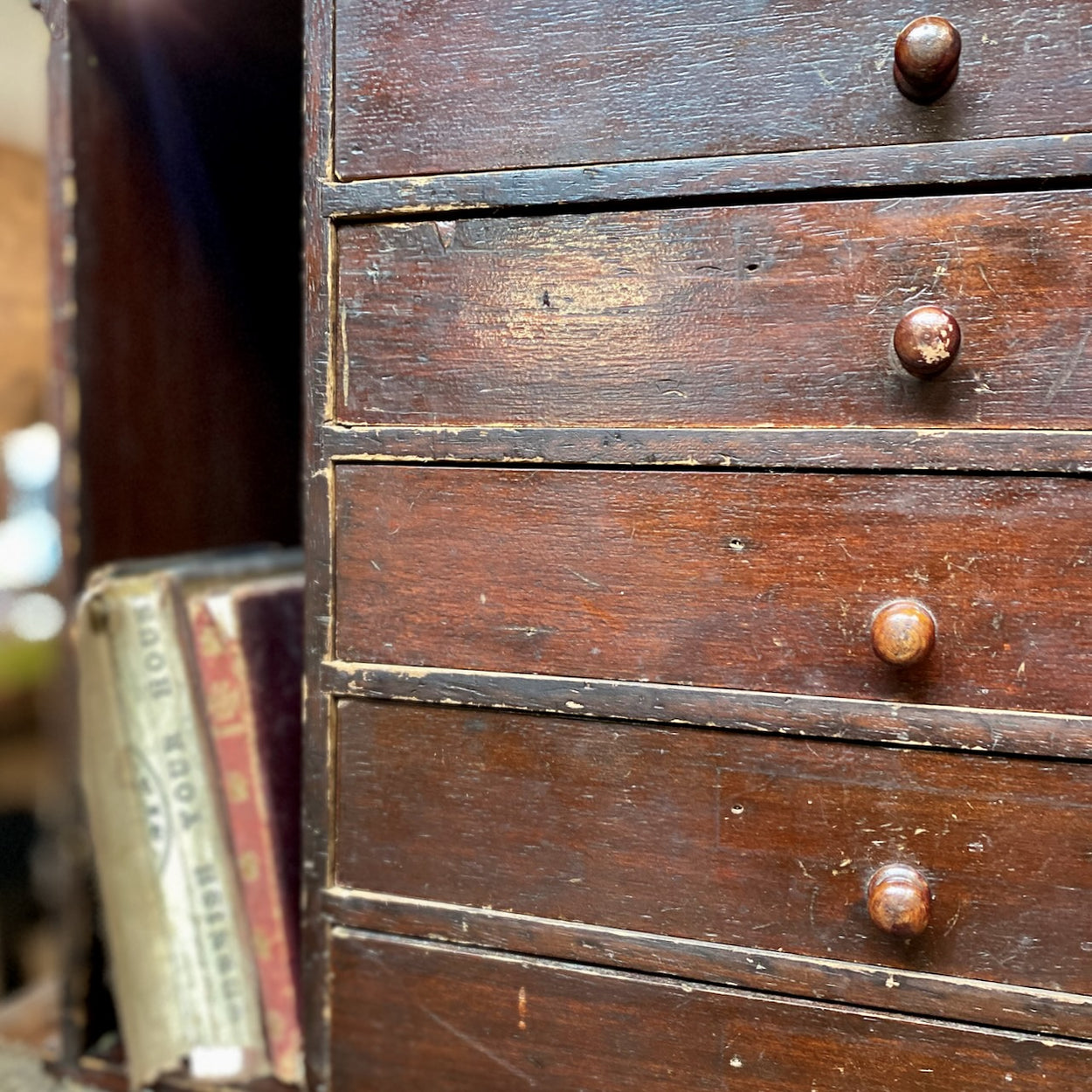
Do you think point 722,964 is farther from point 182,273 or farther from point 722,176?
point 182,273

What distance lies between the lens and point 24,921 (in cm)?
123

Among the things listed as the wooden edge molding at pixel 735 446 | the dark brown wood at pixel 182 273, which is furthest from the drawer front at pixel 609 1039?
the dark brown wood at pixel 182 273

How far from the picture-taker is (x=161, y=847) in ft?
2.51

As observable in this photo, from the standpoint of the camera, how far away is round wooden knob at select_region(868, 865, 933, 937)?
52 cm

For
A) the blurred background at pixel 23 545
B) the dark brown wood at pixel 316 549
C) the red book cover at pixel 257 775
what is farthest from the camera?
the blurred background at pixel 23 545

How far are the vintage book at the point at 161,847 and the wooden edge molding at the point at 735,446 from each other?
0.28 meters

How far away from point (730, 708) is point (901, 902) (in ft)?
0.47

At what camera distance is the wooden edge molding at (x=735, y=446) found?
512 mm

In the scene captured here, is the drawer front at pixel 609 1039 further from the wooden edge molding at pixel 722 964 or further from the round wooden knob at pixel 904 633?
the round wooden knob at pixel 904 633

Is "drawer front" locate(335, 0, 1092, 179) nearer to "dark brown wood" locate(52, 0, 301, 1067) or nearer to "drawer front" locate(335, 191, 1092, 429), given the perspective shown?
"drawer front" locate(335, 191, 1092, 429)

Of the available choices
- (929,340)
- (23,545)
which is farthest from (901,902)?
(23,545)

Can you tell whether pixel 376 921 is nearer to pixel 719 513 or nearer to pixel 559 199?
pixel 719 513

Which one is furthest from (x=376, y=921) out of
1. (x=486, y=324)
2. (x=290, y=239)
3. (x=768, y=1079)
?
(x=290, y=239)

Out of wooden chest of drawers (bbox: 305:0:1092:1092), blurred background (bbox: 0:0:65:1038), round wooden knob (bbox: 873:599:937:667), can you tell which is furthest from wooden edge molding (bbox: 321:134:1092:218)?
blurred background (bbox: 0:0:65:1038)
